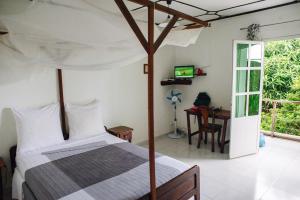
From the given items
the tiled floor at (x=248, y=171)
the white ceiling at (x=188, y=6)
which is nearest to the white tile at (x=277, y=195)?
the tiled floor at (x=248, y=171)

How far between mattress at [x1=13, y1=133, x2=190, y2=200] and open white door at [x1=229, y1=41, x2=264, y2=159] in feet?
5.80

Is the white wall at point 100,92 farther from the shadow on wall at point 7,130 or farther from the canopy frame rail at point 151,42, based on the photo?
the canopy frame rail at point 151,42

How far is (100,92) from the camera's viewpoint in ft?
12.2

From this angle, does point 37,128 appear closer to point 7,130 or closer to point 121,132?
point 7,130

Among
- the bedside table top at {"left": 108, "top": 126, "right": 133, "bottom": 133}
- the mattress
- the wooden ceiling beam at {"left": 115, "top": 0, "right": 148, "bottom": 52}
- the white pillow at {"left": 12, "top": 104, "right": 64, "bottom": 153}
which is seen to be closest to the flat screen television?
the bedside table top at {"left": 108, "top": 126, "right": 133, "bottom": 133}

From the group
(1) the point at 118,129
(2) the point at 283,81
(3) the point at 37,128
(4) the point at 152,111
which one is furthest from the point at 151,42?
(2) the point at 283,81

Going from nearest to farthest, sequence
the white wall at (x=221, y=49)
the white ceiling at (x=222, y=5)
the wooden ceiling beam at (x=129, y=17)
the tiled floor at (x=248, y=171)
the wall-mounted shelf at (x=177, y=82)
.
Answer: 1. the wooden ceiling beam at (x=129, y=17)
2. the tiled floor at (x=248, y=171)
3. the white ceiling at (x=222, y=5)
4. the white wall at (x=221, y=49)
5. the wall-mounted shelf at (x=177, y=82)

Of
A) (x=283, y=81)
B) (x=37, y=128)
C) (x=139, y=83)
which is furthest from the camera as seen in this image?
(x=283, y=81)

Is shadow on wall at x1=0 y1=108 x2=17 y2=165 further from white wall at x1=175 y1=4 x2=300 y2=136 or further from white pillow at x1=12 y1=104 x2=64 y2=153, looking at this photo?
white wall at x1=175 y1=4 x2=300 y2=136

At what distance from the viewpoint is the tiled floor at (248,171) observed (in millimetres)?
2588

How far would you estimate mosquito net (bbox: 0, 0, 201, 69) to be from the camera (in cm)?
147

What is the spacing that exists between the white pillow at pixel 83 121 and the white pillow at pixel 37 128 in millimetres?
203

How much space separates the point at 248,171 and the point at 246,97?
124cm

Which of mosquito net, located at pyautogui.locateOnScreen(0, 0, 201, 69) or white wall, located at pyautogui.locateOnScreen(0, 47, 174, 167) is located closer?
mosquito net, located at pyautogui.locateOnScreen(0, 0, 201, 69)
